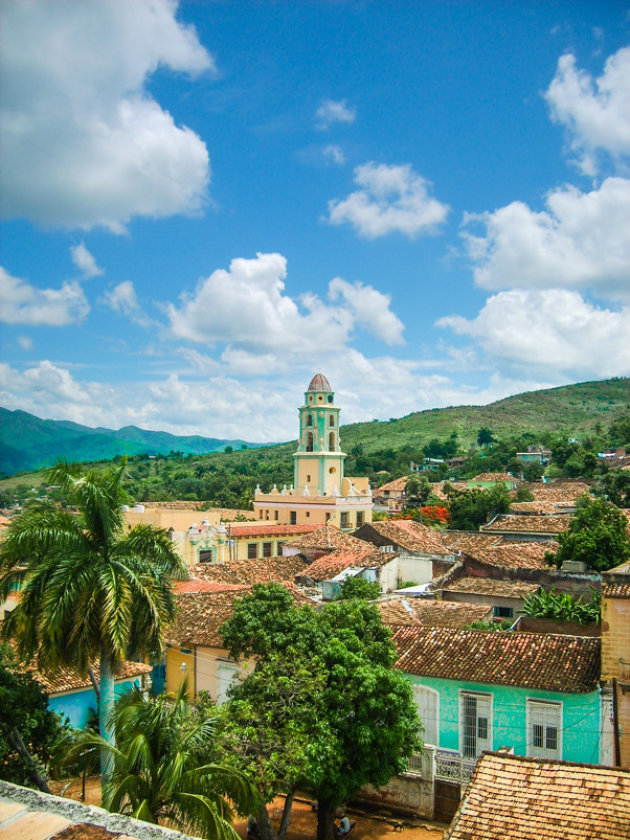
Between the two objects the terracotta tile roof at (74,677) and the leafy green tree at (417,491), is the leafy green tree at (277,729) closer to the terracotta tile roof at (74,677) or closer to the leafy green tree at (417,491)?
the terracotta tile roof at (74,677)

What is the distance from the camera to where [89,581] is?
1003 cm

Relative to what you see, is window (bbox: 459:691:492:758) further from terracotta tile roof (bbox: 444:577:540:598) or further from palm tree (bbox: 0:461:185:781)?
terracotta tile roof (bbox: 444:577:540:598)

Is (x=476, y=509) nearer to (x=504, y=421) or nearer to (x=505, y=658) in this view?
(x=505, y=658)

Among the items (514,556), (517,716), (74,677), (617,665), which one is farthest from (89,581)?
(514,556)

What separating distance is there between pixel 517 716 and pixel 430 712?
1.81 m

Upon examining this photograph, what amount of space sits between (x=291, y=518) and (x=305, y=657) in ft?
116

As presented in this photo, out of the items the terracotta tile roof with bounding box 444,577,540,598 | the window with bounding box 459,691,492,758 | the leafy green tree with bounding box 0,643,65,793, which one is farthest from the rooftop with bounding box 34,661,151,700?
the terracotta tile roof with bounding box 444,577,540,598

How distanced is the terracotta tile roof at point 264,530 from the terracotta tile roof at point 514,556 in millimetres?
13092

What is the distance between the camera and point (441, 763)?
14.5 metres

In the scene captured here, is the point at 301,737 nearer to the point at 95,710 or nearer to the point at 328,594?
the point at 95,710

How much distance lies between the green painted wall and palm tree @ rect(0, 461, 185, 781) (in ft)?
22.2

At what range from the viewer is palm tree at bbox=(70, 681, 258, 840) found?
24.5 feet

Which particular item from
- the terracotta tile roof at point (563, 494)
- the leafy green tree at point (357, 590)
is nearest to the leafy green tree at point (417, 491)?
the terracotta tile roof at point (563, 494)

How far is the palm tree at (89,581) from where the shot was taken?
9.82 metres
